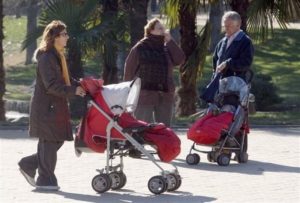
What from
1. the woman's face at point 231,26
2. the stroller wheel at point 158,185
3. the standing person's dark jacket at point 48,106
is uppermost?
the woman's face at point 231,26

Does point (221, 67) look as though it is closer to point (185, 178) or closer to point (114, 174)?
point (185, 178)

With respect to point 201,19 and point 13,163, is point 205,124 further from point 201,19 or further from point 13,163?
point 201,19

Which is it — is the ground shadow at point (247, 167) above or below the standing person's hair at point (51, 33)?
below

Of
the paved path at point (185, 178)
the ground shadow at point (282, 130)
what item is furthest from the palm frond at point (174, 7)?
the paved path at point (185, 178)

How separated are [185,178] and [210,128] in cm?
119

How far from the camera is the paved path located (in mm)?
9406

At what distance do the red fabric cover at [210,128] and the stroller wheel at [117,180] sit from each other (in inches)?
83.8

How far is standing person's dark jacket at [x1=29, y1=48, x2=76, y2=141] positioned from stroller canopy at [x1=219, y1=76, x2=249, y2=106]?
2.67 meters

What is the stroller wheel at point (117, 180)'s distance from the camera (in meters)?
9.68

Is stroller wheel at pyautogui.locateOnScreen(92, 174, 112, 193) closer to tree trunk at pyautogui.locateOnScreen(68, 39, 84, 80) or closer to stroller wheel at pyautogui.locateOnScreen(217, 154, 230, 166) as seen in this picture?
stroller wheel at pyautogui.locateOnScreen(217, 154, 230, 166)

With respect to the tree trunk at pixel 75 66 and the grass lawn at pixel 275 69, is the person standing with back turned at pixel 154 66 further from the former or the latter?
the grass lawn at pixel 275 69

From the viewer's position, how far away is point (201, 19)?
147ft

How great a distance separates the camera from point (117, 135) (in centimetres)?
952

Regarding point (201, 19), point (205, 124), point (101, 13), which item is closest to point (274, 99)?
point (101, 13)
